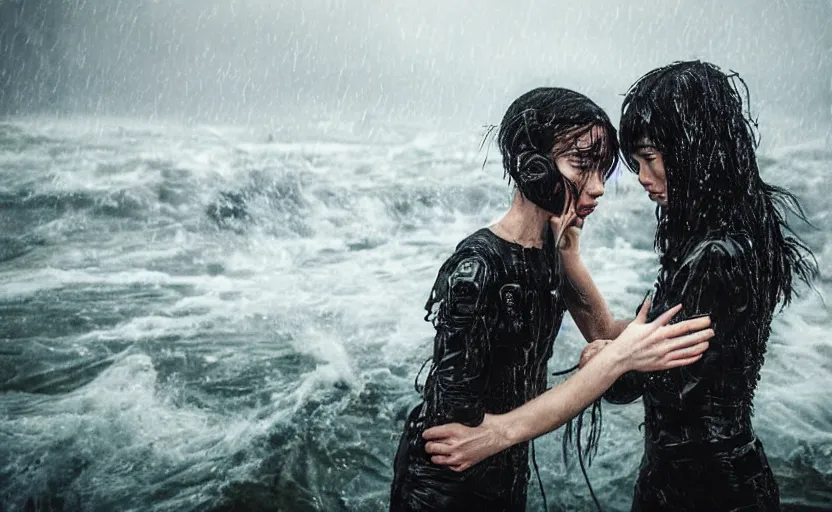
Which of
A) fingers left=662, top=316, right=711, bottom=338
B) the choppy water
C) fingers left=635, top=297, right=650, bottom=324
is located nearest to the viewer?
fingers left=662, top=316, right=711, bottom=338

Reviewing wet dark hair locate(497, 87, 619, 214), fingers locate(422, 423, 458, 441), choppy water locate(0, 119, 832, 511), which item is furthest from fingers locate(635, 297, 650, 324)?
choppy water locate(0, 119, 832, 511)

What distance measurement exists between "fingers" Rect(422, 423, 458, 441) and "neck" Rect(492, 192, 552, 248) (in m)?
0.45

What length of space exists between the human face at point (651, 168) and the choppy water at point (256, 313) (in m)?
2.37

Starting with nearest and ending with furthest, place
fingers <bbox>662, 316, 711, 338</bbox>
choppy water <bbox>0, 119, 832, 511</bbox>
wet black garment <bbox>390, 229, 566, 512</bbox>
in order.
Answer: wet black garment <bbox>390, 229, 566, 512</bbox>, fingers <bbox>662, 316, 711, 338</bbox>, choppy water <bbox>0, 119, 832, 511</bbox>

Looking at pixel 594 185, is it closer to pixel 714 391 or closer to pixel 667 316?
pixel 667 316

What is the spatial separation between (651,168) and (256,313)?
15.7ft

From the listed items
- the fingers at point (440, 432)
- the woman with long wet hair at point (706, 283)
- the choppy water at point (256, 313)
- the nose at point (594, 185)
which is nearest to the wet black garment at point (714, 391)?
the woman with long wet hair at point (706, 283)

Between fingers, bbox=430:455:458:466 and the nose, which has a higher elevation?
the nose

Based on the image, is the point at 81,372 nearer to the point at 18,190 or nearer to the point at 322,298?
the point at 322,298

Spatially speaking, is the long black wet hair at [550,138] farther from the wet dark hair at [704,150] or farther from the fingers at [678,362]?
the fingers at [678,362]

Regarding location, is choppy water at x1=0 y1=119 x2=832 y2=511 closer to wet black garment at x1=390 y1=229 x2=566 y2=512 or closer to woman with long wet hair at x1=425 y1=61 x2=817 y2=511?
woman with long wet hair at x1=425 y1=61 x2=817 y2=511

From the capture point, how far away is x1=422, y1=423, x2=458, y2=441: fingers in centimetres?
169

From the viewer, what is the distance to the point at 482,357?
1.64 m

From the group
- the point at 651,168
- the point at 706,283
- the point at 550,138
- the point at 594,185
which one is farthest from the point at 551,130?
the point at 706,283
